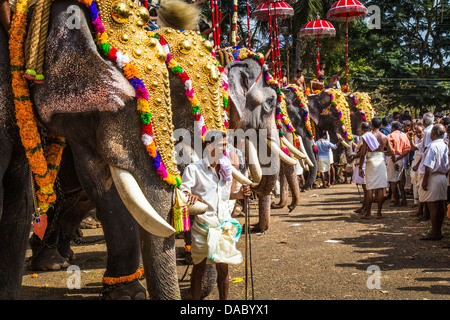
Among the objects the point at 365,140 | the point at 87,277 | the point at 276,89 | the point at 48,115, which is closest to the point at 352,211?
the point at 365,140

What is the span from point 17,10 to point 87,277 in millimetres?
3685

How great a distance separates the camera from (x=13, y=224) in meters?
3.18

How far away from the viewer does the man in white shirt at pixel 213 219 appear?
4223mm

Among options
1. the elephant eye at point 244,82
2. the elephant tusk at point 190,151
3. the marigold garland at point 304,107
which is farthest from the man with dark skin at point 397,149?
the elephant tusk at point 190,151

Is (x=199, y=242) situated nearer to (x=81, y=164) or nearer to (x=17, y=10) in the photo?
(x=81, y=164)

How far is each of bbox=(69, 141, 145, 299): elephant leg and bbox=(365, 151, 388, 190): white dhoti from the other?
6843 millimetres

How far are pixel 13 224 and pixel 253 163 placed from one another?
4087mm

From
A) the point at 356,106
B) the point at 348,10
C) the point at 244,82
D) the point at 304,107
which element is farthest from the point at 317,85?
the point at 244,82

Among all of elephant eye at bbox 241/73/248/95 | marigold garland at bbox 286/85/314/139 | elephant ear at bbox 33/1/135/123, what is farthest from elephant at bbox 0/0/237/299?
marigold garland at bbox 286/85/314/139

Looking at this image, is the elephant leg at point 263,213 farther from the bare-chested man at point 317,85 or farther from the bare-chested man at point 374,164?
the bare-chested man at point 317,85

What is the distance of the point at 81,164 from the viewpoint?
3635mm

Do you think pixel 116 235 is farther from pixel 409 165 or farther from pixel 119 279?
pixel 409 165

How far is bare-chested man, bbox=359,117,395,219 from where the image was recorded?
33.0 ft

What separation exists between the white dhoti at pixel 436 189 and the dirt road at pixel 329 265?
64 cm
